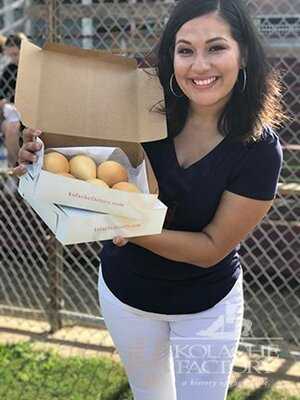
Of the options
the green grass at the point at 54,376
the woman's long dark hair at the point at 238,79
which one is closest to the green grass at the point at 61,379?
the green grass at the point at 54,376

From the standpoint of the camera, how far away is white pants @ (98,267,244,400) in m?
1.77

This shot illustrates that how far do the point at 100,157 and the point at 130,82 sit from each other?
0.24m

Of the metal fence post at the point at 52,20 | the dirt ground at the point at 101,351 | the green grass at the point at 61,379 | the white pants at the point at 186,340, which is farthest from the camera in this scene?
the metal fence post at the point at 52,20

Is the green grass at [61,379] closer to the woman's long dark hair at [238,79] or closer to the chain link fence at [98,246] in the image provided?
the chain link fence at [98,246]

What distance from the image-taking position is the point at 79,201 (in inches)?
56.1

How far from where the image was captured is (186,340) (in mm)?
1776

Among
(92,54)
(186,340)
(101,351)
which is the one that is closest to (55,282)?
(101,351)

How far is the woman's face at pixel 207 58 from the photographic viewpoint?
4.97ft

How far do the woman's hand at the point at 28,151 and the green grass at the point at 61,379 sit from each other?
5.35 ft

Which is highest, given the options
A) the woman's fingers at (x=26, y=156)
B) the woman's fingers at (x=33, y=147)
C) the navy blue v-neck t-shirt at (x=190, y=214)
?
the woman's fingers at (x=33, y=147)

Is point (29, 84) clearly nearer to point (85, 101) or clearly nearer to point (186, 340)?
point (85, 101)

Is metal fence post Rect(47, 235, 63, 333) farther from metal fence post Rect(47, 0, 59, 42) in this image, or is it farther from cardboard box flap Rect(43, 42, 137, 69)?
cardboard box flap Rect(43, 42, 137, 69)

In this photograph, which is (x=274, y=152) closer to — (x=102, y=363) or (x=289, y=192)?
(x=289, y=192)

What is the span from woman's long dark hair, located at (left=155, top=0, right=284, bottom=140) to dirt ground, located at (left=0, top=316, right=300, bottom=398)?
5.54ft
